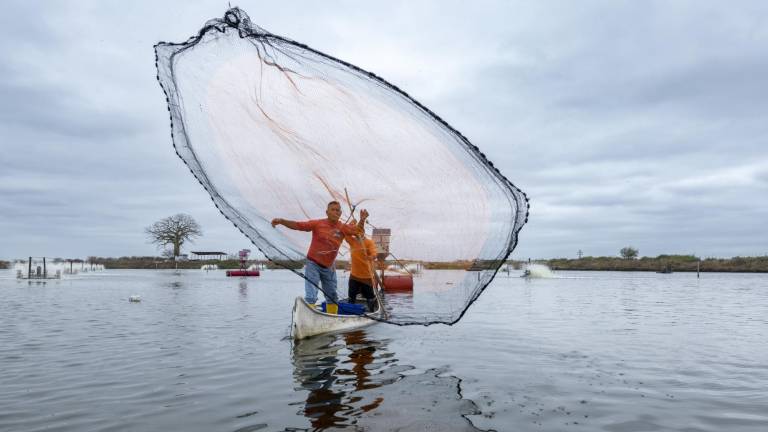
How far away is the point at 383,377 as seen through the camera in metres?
8.95

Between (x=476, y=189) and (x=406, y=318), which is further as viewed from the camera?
(x=406, y=318)

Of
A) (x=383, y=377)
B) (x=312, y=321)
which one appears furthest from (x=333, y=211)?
(x=312, y=321)

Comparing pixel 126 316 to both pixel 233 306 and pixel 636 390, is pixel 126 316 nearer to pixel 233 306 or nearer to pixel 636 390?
pixel 233 306

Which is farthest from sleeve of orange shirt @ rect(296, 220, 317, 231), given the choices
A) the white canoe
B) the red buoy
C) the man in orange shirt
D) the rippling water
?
the red buoy

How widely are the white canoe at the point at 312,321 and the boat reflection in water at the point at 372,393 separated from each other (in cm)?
77

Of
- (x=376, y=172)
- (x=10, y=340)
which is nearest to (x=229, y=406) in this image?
(x=376, y=172)

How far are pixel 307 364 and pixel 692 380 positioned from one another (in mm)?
6743

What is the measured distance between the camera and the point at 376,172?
728 cm

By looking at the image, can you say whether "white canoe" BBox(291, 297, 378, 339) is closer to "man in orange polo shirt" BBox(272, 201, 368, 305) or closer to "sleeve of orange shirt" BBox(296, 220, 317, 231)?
"man in orange polo shirt" BBox(272, 201, 368, 305)

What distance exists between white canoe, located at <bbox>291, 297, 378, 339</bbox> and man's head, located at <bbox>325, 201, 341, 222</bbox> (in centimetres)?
447

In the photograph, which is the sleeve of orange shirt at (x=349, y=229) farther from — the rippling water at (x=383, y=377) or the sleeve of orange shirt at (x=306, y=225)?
the rippling water at (x=383, y=377)

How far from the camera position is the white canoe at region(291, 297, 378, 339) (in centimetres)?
1236

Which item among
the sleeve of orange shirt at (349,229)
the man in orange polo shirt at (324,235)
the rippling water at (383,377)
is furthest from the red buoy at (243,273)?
the sleeve of orange shirt at (349,229)

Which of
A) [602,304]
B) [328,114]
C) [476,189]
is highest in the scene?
[328,114]
